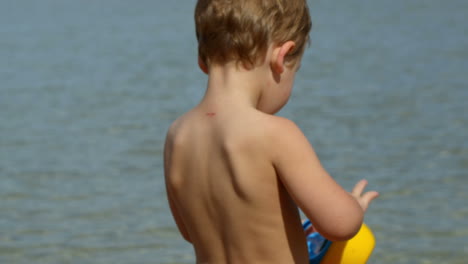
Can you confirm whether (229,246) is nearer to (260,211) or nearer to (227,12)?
(260,211)

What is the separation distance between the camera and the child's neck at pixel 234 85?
2.13m

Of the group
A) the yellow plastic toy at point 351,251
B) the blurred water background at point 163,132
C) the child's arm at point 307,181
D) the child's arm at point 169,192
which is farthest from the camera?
the blurred water background at point 163,132

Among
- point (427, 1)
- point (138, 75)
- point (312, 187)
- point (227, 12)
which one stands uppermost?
point (227, 12)

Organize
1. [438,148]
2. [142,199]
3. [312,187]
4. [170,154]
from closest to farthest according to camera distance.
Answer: [312,187] → [170,154] → [142,199] → [438,148]

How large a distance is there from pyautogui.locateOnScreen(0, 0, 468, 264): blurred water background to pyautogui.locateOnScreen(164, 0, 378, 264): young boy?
254cm

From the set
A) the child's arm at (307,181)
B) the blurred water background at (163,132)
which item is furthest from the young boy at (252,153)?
the blurred water background at (163,132)

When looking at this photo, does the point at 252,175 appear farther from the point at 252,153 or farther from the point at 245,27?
the point at 245,27

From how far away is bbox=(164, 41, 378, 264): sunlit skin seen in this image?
2068 mm

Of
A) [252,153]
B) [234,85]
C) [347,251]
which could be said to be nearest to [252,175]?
[252,153]

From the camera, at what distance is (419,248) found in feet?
15.4

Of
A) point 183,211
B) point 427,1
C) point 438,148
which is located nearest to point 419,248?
point 438,148

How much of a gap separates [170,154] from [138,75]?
9.42 meters

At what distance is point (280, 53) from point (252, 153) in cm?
28

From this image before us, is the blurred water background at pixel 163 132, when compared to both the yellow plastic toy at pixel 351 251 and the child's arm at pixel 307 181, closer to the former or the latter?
the yellow plastic toy at pixel 351 251
